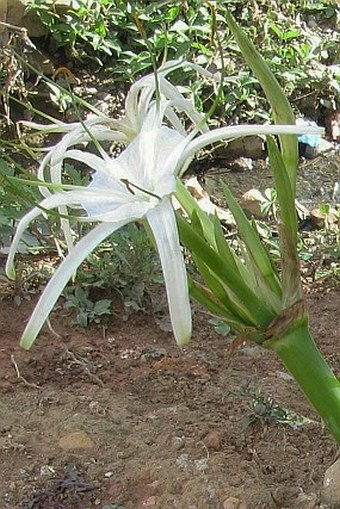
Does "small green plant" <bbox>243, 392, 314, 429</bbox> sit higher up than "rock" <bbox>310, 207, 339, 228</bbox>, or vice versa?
"small green plant" <bbox>243, 392, 314, 429</bbox>

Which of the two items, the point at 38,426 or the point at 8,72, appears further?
the point at 8,72

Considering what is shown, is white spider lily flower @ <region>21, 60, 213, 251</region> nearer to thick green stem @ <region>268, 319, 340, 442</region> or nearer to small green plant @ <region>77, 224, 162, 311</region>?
thick green stem @ <region>268, 319, 340, 442</region>

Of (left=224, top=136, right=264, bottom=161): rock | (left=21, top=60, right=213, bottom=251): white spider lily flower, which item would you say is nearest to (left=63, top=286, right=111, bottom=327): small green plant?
(left=21, top=60, right=213, bottom=251): white spider lily flower

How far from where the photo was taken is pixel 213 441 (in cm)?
165

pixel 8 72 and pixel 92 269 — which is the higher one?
pixel 8 72

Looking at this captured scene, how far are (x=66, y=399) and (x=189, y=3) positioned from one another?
7.29ft

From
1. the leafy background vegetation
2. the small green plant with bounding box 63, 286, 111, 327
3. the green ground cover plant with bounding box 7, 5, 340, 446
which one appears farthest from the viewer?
the leafy background vegetation

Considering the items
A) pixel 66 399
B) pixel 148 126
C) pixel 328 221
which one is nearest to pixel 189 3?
pixel 328 221

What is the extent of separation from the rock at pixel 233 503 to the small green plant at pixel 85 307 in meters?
0.75

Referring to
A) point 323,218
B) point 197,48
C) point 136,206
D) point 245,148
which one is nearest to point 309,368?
point 136,206

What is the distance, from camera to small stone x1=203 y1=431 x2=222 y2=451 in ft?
5.39

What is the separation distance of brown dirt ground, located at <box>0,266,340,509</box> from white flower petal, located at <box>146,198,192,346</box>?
603 millimetres

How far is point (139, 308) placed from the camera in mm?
2201

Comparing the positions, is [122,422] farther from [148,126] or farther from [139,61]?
[139,61]
